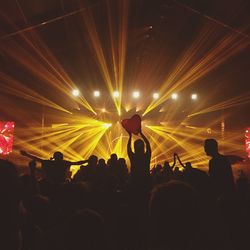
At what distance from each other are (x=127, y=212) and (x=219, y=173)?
1.19 metres

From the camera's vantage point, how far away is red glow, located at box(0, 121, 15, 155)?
13312 millimetres

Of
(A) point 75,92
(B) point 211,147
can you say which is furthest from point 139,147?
(A) point 75,92

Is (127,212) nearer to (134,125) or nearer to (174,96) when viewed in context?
(134,125)

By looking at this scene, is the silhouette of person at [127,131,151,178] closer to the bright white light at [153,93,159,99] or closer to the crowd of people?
the crowd of people

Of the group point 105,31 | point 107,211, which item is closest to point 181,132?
point 105,31

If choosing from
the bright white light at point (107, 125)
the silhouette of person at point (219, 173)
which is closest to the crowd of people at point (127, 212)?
the silhouette of person at point (219, 173)

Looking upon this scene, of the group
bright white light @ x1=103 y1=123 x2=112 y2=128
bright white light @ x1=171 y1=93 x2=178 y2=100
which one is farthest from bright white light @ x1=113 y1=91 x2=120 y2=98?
bright white light @ x1=171 y1=93 x2=178 y2=100

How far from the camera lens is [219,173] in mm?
3594

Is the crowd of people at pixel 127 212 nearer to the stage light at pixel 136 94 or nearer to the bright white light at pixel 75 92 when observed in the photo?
the bright white light at pixel 75 92

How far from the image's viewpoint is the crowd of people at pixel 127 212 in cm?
141

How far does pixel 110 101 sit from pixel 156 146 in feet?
9.44

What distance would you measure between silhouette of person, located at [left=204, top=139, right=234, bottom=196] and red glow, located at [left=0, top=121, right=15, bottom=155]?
1082cm

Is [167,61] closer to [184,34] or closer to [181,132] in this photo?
[184,34]

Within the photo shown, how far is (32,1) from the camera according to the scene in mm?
8109
